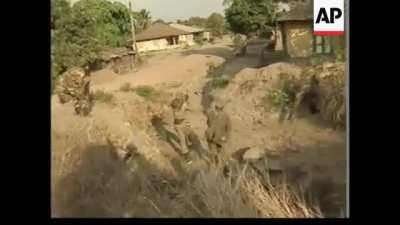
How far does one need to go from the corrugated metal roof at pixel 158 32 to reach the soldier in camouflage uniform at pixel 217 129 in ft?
2.02

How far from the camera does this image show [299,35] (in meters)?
3.92

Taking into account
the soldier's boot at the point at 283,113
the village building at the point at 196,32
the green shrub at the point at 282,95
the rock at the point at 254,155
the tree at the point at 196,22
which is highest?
the tree at the point at 196,22

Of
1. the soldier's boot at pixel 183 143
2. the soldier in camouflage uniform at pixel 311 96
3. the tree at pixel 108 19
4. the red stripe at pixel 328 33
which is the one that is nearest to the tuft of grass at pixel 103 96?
the tree at pixel 108 19

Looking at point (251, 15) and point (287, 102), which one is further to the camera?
point (287, 102)

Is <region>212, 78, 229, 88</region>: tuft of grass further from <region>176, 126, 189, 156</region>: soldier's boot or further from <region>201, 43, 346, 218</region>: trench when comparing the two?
<region>176, 126, 189, 156</region>: soldier's boot

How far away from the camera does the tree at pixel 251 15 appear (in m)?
4.05

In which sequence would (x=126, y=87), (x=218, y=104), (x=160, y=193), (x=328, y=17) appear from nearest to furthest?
(x=328, y=17) → (x=160, y=193) → (x=126, y=87) → (x=218, y=104)

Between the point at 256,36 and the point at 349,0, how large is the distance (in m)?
0.95

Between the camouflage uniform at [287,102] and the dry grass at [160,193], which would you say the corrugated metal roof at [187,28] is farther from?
the dry grass at [160,193]

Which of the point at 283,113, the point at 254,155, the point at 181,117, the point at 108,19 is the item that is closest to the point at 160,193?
the point at 181,117

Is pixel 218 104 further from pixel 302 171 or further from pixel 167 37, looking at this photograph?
pixel 302 171

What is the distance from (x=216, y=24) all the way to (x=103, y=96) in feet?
3.18

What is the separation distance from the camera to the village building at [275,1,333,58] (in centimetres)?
382
